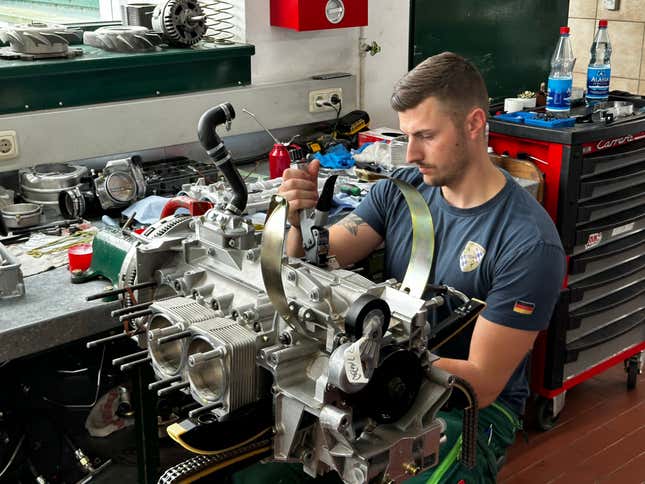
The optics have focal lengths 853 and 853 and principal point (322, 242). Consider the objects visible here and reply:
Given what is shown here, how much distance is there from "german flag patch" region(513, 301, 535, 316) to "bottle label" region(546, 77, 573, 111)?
132 centimetres

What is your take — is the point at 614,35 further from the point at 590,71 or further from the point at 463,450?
the point at 463,450

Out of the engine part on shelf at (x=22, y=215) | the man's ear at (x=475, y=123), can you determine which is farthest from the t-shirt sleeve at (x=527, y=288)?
the engine part on shelf at (x=22, y=215)

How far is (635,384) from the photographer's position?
320cm

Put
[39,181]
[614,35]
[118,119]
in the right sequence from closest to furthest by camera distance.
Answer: [39,181], [118,119], [614,35]

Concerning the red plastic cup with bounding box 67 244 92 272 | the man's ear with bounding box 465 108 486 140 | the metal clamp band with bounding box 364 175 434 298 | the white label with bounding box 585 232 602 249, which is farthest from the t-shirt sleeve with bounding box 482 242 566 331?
the white label with bounding box 585 232 602 249

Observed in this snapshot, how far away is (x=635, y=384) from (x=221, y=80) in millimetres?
1887

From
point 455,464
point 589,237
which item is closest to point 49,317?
point 455,464

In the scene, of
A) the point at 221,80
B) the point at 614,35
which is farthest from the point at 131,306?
the point at 614,35

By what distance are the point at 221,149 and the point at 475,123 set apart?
0.69m

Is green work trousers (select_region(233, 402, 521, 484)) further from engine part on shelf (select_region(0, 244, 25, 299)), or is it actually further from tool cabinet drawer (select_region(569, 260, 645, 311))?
tool cabinet drawer (select_region(569, 260, 645, 311))

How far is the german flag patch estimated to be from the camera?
5.72 feet

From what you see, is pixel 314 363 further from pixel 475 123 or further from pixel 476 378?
pixel 475 123

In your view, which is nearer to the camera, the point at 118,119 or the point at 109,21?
the point at 118,119

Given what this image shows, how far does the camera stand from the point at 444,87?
1.86 meters
